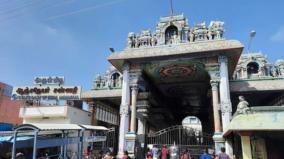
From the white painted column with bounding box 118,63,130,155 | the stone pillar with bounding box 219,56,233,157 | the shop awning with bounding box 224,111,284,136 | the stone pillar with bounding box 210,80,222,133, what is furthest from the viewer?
the white painted column with bounding box 118,63,130,155

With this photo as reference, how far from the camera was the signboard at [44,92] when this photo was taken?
24.5 m

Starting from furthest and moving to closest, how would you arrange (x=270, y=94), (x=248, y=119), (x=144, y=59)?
(x=270, y=94), (x=144, y=59), (x=248, y=119)

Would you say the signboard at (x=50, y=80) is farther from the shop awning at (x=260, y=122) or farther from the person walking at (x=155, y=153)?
the shop awning at (x=260, y=122)

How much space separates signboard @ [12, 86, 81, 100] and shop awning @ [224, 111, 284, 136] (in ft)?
54.0

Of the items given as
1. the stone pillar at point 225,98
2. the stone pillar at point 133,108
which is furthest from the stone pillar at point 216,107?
the stone pillar at point 133,108

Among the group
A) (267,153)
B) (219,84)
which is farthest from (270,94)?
(267,153)

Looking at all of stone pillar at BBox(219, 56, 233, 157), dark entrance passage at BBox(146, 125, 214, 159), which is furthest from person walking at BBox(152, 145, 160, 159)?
stone pillar at BBox(219, 56, 233, 157)

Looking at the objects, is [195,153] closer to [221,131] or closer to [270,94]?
[221,131]

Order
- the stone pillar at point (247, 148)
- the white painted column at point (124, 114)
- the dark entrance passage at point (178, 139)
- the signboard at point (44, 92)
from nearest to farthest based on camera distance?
the stone pillar at point (247, 148) → the dark entrance passage at point (178, 139) → the white painted column at point (124, 114) → the signboard at point (44, 92)

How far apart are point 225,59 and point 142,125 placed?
401 inches

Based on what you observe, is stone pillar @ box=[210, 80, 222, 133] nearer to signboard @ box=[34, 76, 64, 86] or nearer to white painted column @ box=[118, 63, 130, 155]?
white painted column @ box=[118, 63, 130, 155]

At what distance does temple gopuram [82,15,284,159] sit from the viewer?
11945mm

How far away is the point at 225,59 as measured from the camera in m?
17.7

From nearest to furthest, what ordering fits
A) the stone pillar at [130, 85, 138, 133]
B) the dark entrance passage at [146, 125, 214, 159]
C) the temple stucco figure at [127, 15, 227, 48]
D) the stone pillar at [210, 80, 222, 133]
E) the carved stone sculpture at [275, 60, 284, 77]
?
1. the stone pillar at [210, 80, 222, 133]
2. the dark entrance passage at [146, 125, 214, 159]
3. the stone pillar at [130, 85, 138, 133]
4. the temple stucco figure at [127, 15, 227, 48]
5. the carved stone sculpture at [275, 60, 284, 77]
